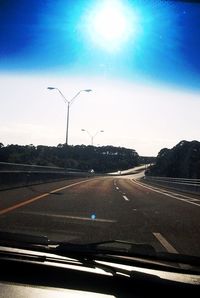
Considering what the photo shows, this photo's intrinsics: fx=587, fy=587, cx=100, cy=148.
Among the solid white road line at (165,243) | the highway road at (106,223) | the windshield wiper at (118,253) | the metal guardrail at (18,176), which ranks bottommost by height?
the solid white road line at (165,243)

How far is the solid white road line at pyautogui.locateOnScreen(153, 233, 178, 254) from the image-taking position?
955cm

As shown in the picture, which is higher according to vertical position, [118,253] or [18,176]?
[18,176]

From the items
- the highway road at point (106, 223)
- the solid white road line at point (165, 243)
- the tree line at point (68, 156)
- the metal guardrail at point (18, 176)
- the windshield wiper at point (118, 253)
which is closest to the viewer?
the windshield wiper at point (118, 253)

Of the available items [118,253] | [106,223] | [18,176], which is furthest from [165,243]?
[18,176]

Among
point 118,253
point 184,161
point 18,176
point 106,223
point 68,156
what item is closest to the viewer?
point 118,253

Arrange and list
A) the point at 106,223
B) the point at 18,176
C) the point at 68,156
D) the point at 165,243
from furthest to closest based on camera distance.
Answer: the point at 68,156, the point at 18,176, the point at 106,223, the point at 165,243

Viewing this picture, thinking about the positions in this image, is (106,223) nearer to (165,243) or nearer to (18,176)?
(165,243)

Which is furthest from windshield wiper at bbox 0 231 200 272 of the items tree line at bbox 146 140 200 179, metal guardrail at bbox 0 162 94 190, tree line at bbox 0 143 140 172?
tree line at bbox 146 140 200 179

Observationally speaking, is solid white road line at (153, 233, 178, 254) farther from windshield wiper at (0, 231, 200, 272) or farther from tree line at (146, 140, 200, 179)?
tree line at (146, 140, 200, 179)

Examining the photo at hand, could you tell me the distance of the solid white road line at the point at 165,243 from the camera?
955 centimetres

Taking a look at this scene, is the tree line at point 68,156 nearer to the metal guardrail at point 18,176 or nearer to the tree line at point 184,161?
the metal guardrail at point 18,176

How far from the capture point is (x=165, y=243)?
10453 mm

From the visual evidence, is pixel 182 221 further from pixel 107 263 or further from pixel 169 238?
pixel 107 263

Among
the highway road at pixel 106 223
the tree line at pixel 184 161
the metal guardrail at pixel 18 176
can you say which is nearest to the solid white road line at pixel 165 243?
the highway road at pixel 106 223
